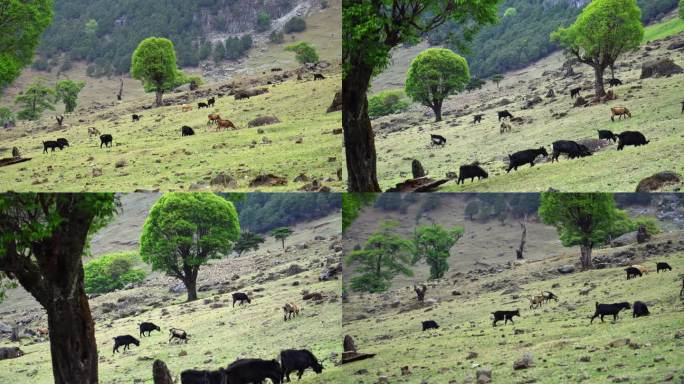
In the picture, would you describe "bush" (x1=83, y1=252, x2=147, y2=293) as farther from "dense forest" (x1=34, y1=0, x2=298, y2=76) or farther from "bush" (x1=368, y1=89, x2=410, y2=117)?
"bush" (x1=368, y1=89, x2=410, y2=117)

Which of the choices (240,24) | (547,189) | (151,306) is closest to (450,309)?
(547,189)

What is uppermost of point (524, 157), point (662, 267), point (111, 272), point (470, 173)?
point (524, 157)

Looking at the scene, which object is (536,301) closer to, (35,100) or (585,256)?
(585,256)

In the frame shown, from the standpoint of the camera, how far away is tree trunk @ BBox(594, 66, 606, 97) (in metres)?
18.9

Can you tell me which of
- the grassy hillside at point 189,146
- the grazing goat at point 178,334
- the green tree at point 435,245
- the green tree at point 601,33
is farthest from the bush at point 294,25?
the green tree at point 601,33

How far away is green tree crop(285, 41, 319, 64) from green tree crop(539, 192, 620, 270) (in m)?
4.40

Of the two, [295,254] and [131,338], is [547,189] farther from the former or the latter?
[131,338]

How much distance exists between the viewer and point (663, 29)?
20031mm

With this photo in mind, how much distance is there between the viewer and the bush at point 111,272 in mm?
13234

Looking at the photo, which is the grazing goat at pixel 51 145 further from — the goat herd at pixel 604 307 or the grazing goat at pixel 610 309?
the grazing goat at pixel 610 309

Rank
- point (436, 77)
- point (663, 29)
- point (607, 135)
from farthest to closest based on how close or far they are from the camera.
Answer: point (663, 29) < point (436, 77) < point (607, 135)

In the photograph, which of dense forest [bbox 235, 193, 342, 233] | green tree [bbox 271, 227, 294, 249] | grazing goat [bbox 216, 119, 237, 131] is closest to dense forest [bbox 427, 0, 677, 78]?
dense forest [bbox 235, 193, 342, 233]

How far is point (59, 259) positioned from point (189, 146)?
3884mm

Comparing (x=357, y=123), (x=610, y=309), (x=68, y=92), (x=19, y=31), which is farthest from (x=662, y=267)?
(x=19, y=31)
